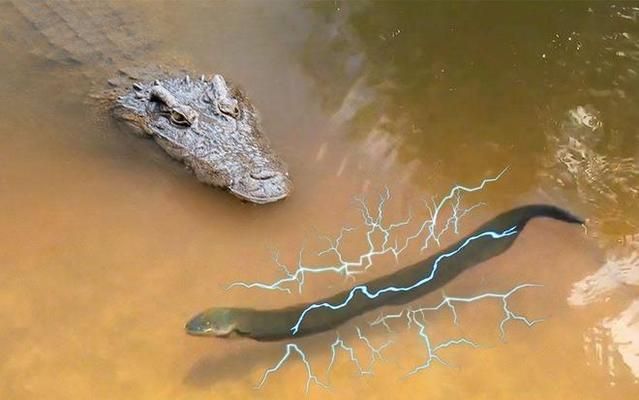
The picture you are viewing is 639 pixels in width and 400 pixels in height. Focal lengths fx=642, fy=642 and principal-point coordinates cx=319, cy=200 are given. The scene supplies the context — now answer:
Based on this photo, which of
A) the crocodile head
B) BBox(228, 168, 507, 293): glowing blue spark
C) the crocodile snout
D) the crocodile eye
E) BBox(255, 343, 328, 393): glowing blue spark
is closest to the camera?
BBox(255, 343, 328, 393): glowing blue spark

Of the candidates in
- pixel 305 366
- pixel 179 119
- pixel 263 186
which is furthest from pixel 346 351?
pixel 179 119

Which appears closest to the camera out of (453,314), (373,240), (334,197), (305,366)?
(305,366)

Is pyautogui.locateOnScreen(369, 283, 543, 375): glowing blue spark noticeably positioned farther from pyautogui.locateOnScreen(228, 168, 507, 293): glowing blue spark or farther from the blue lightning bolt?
pyautogui.locateOnScreen(228, 168, 507, 293): glowing blue spark

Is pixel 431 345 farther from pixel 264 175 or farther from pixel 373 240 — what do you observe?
pixel 264 175

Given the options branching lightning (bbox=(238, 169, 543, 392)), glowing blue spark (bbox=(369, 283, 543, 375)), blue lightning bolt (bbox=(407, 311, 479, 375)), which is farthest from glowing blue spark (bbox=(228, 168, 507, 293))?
blue lightning bolt (bbox=(407, 311, 479, 375))

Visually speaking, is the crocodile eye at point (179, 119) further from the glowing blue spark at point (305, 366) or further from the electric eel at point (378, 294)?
the glowing blue spark at point (305, 366)

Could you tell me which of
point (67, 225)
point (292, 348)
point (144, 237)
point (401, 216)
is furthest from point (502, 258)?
point (67, 225)

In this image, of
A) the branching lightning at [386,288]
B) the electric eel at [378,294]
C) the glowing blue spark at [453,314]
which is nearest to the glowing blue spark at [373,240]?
the branching lightning at [386,288]
